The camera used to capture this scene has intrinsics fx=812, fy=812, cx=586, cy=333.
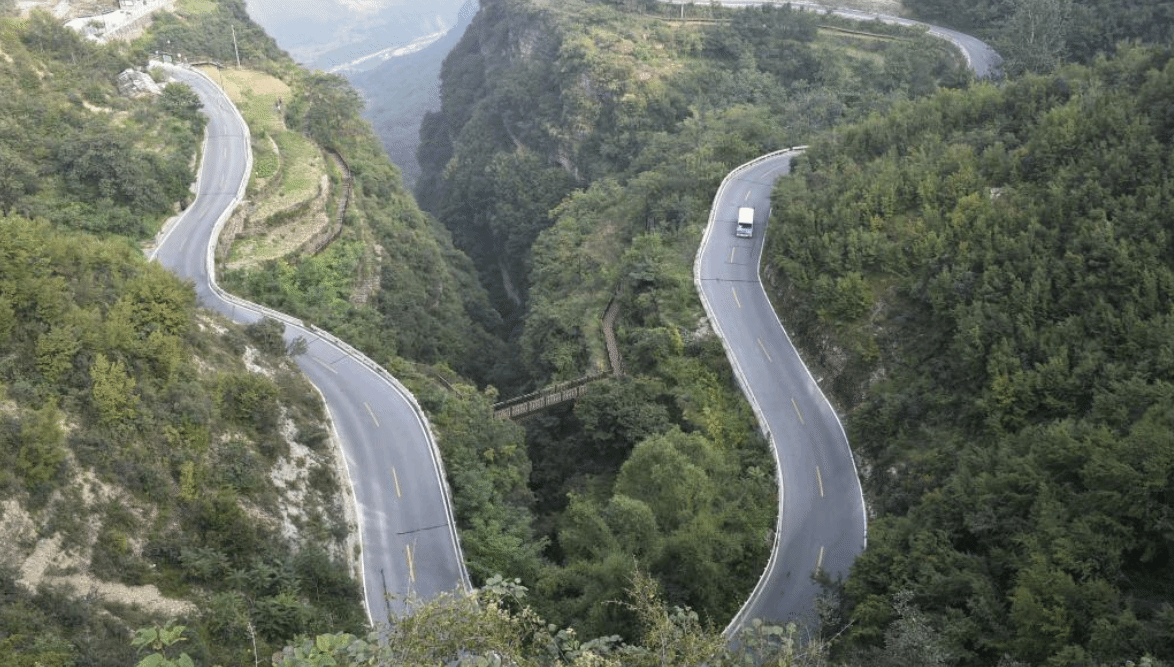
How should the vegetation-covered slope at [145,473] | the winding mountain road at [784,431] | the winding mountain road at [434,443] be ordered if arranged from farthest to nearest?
the winding mountain road at [434,443] < the winding mountain road at [784,431] < the vegetation-covered slope at [145,473]

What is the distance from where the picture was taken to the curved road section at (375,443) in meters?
25.2

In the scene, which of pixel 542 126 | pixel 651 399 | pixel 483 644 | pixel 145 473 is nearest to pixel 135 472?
pixel 145 473

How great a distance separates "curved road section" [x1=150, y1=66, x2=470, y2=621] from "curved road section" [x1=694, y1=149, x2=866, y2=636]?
31.7 feet

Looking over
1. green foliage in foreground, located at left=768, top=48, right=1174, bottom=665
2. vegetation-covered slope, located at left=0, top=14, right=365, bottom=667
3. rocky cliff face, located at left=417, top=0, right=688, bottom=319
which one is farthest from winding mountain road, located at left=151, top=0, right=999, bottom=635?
rocky cliff face, located at left=417, top=0, right=688, bottom=319

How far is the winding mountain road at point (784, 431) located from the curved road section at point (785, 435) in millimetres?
32

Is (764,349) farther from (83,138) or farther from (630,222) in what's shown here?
(83,138)

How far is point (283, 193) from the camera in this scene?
4744cm

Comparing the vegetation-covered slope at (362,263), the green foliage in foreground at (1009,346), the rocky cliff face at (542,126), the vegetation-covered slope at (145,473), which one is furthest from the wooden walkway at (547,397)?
the rocky cliff face at (542,126)

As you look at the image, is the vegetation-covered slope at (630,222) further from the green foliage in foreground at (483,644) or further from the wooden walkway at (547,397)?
the green foliage in foreground at (483,644)

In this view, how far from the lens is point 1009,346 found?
985 inches

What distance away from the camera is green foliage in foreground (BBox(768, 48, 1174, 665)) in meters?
17.4

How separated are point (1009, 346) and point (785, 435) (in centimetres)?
802

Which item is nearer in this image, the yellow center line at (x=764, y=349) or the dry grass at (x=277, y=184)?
the yellow center line at (x=764, y=349)

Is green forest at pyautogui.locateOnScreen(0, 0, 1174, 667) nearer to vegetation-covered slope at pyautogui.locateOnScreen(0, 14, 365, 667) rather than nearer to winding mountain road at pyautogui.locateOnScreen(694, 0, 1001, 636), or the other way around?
vegetation-covered slope at pyautogui.locateOnScreen(0, 14, 365, 667)
